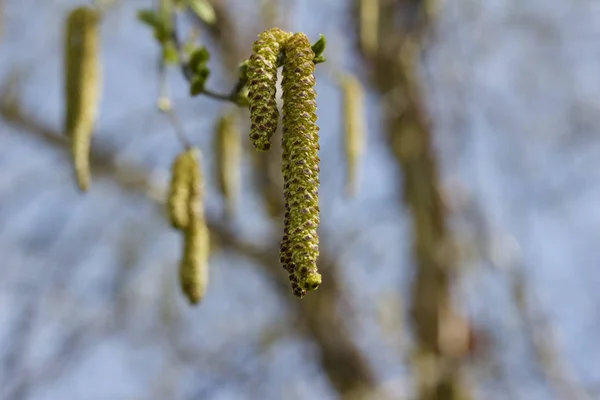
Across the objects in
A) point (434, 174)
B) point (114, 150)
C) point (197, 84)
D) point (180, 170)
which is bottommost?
point (114, 150)

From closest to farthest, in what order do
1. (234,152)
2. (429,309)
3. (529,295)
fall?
(234,152), (529,295), (429,309)

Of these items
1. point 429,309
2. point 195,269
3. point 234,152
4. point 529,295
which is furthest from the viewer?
point 429,309

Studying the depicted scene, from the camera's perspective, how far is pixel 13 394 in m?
4.04

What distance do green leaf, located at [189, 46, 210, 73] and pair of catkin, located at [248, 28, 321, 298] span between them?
0.41 metres

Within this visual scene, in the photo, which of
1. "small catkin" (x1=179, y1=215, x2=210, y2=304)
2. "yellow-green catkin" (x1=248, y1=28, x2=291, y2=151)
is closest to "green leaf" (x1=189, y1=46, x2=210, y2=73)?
"small catkin" (x1=179, y1=215, x2=210, y2=304)

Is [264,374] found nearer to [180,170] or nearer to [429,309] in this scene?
[429,309]

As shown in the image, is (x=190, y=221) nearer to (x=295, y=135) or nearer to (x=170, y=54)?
(x=170, y=54)

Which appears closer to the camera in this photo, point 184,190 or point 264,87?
point 264,87

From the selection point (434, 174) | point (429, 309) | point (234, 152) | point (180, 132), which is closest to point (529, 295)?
point (429, 309)

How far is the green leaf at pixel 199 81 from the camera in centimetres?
138

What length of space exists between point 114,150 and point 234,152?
266cm

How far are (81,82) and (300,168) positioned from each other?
0.74m

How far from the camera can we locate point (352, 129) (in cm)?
205

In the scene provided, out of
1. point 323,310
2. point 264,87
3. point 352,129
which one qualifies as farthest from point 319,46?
point 323,310
